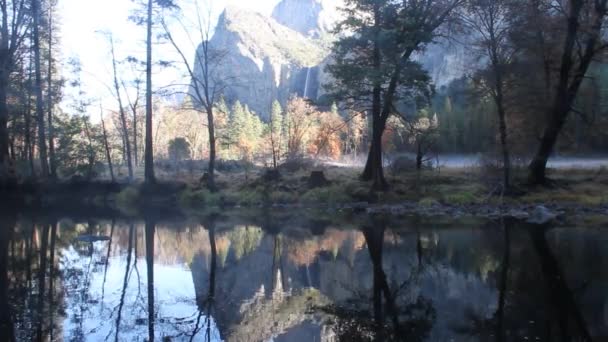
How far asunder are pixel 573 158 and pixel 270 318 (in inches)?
1296

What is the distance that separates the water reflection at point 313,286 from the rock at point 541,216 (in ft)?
4.42

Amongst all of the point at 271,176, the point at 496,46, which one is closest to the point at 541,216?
the point at 496,46

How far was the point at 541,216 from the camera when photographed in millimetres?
14508

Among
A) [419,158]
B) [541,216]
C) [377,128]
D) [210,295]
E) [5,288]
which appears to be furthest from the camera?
[419,158]

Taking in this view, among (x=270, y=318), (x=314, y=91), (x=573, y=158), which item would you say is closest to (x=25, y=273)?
(x=270, y=318)

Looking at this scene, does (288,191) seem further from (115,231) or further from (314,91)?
(314,91)

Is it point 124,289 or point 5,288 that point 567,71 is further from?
point 5,288

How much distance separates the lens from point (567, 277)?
293 inches

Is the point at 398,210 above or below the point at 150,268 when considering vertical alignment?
above

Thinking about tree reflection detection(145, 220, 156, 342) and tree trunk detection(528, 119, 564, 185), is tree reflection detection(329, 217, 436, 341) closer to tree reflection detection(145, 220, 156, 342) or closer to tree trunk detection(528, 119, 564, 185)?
tree reflection detection(145, 220, 156, 342)

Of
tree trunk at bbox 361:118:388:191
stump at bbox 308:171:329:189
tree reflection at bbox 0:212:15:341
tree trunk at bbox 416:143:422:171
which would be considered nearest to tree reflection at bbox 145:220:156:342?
tree reflection at bbox 0:212:15:341

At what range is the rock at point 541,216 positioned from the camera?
14.0 meters

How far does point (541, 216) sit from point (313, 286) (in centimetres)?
974

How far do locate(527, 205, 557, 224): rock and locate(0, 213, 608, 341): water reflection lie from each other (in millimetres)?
1348
